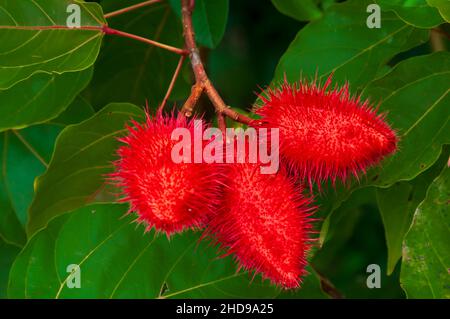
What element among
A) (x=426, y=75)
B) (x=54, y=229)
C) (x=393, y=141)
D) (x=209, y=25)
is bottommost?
(x=54, y=229)

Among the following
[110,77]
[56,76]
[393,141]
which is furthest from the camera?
[110,77]

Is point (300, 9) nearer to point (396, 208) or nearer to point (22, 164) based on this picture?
point (396, 208)

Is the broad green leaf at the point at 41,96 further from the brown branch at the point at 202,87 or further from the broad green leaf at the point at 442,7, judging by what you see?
the broad green leaf at the point at 442,7

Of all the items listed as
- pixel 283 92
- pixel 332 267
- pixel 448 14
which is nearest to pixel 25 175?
pixel 283 92

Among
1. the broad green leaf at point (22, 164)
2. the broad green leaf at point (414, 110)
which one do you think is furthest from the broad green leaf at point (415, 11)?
the broad green leaf at point (22, 164)

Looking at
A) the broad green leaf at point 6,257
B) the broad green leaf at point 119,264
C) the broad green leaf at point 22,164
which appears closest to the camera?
the broad green leaf at point 119,264
